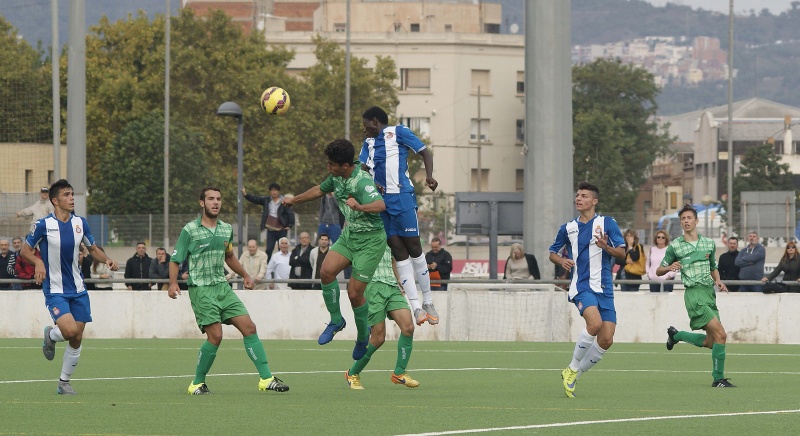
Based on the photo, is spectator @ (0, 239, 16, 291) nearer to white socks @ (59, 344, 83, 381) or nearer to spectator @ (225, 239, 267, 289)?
spectator @ (225, 239, 267, 289)

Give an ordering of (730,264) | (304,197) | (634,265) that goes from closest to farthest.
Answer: (304,197) < (730,264) < (634,265)

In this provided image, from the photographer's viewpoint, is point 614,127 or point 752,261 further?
point 614,127

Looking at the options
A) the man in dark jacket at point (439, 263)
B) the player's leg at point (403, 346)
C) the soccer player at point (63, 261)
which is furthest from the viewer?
the man in dark jacket at point (439, 263)

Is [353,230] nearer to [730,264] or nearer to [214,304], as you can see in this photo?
[214,304]

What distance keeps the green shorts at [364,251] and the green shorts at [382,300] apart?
2.22 feet

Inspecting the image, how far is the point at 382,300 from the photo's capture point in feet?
49.4

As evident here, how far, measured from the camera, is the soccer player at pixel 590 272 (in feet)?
45.2

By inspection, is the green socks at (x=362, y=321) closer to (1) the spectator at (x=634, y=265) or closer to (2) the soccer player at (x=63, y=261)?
(2) the soccer player at (x=63, y=261)

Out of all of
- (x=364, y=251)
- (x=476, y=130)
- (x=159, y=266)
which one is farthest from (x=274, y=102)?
(x=476, y=130)

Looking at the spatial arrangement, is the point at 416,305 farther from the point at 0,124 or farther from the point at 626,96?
the point at 626,96

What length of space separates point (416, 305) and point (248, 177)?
2285 inches

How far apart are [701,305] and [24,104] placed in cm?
3886

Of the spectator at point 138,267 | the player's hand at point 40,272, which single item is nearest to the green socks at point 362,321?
the player's hand at point 40,272

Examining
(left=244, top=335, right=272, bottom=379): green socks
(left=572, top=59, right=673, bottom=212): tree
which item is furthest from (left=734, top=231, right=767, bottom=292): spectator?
(left=572, top=59, right=673, bottom=212): tree
